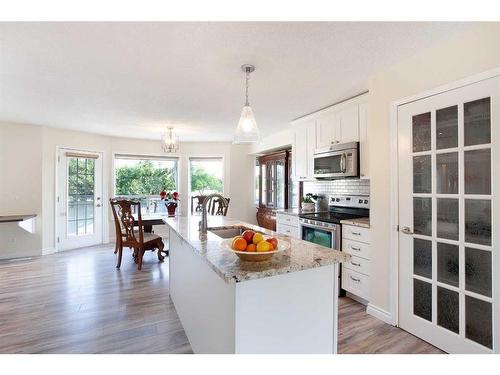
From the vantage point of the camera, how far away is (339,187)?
12.7 feet

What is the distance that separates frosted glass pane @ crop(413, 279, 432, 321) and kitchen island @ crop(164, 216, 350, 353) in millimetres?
1169

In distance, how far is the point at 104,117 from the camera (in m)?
4.07

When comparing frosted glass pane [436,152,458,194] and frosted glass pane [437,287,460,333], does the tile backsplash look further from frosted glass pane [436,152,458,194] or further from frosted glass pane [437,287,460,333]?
frosted glass pane [437,287,460,333]

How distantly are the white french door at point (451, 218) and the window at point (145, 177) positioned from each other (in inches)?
204

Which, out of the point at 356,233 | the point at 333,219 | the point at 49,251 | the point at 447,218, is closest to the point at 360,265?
the point at 356,233

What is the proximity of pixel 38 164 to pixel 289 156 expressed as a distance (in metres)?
4.54

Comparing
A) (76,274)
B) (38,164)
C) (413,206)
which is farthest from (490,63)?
(38,164)

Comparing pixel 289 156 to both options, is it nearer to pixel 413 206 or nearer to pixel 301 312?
pixel 413 206

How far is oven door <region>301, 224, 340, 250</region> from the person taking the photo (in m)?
2.95

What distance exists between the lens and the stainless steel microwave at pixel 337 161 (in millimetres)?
3064

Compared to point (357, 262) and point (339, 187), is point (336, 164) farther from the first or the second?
point (357, 262)

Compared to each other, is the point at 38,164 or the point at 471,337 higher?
the point at 38,164

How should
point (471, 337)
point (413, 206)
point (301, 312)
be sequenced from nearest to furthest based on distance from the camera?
point (301, 312)
point (471, 337)
point (413, 206)

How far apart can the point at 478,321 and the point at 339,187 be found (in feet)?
7.49
